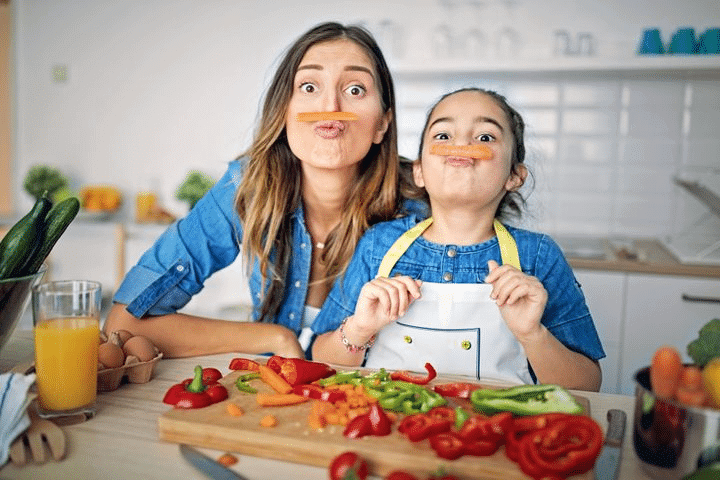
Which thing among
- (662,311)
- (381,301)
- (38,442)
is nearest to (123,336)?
(38,442)

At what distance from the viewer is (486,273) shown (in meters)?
1.50

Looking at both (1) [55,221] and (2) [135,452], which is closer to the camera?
(2) [135,452]

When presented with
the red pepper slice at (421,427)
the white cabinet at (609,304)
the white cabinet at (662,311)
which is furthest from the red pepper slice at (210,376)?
the white cabinet at (662,311)

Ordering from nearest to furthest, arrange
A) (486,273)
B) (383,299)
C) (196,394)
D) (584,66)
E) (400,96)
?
(196,394) → (383,299) → (486,273) → (584,66) → (400,96)

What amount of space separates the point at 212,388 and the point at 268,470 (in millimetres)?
224

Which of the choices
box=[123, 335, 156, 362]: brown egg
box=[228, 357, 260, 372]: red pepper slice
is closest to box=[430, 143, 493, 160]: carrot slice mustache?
box=[228, 357, 260, 372]: red pepper slice

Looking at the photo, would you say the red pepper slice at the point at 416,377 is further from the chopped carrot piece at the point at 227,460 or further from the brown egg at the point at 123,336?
the brown egg at the point at 123,336

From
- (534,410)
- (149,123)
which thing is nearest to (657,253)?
(534,410)

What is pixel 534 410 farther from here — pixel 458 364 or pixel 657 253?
pixel 657 253

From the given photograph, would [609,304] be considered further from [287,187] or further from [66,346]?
[66,346]

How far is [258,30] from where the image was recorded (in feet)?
12.3

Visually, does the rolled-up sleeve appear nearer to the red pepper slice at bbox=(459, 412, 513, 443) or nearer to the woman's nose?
the woman's nose

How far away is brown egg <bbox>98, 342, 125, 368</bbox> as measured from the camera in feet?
3.67

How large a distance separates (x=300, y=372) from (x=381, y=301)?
0.72 feet
